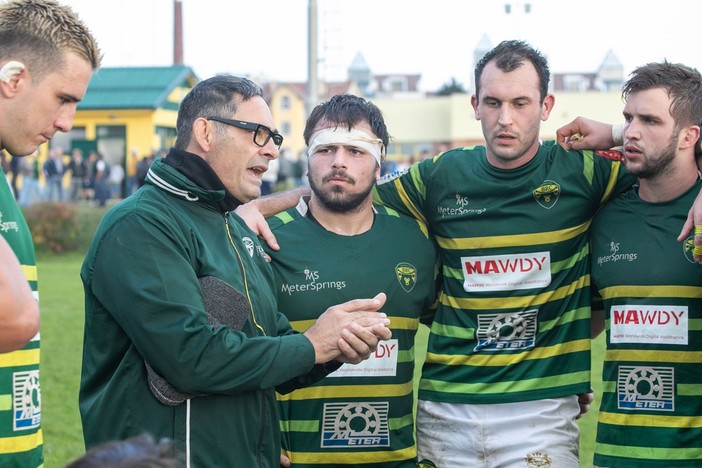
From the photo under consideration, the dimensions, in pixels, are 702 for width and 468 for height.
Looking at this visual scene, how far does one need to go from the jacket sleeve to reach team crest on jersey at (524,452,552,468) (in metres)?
1.86

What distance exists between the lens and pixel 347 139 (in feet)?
17.0

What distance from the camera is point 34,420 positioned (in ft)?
11.9

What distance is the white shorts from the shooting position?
5.02 m

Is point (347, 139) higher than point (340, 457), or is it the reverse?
point (347, 139)

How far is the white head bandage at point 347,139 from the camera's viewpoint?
519 cm

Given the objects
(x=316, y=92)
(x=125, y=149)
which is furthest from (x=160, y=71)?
(x=316, y=92)

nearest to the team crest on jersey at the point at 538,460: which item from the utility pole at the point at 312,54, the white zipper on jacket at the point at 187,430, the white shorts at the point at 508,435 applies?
the white shorts at the point at 508,435

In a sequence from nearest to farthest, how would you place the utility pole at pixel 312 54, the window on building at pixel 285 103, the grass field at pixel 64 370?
the grass field at pixel 64 370 → the utility pole at pixel 312 54 → the window on building at pixel 285 103

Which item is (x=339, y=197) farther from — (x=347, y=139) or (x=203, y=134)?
(x=203, y=134)

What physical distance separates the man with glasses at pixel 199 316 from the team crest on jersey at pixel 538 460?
142 centimetres

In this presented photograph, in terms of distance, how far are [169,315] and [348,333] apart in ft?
2.38

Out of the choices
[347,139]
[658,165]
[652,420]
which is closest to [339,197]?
[347,139]

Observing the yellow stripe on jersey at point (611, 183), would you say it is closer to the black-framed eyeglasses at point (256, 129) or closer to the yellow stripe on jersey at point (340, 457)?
the yellow stripe on jersey at point (340, 457)

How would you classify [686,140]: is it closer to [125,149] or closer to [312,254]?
[312,254]
